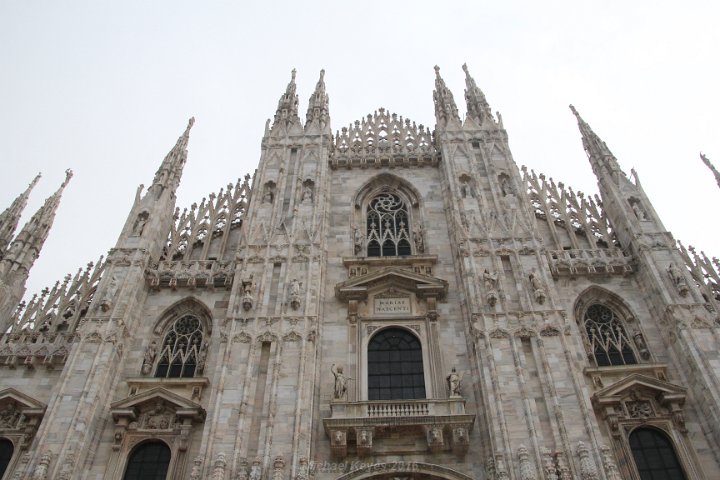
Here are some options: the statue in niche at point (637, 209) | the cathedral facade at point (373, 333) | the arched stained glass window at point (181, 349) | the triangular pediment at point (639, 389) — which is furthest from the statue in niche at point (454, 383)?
the statue in niche at point (637, 209)

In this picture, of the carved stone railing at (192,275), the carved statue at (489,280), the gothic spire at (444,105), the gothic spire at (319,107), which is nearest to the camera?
the carved statue at (489,280)

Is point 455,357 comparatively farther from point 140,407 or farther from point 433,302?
point 140,407

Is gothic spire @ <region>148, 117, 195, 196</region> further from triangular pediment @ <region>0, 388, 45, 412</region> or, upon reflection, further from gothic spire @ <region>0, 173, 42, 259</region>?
triangular pediment @ <region>0, 388, 45, 412</region>

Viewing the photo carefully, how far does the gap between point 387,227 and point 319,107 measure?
20.6 feet

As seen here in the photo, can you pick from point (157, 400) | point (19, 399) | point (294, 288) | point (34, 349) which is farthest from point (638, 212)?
point (19, 399)

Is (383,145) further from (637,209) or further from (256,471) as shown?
(256,471)

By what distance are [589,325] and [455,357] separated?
3950mm

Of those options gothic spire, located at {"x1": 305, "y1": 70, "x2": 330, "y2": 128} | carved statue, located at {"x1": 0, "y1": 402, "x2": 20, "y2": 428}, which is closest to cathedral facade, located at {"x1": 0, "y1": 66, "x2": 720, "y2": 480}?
carved statue, located at {"x1": 0, "y1": 402, "x2": 20, "y2": 428}

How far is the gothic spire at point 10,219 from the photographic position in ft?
Answer: 62.4

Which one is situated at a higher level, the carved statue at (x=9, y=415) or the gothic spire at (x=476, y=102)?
the gothic spire at (x=476, y=102)

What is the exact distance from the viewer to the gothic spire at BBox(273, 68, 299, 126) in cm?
2272

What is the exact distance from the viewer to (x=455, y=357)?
15.6 metres

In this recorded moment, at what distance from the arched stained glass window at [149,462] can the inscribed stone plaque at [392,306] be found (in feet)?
20.9

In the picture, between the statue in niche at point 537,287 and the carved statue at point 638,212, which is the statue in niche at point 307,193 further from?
the carved statue at point 638,212
